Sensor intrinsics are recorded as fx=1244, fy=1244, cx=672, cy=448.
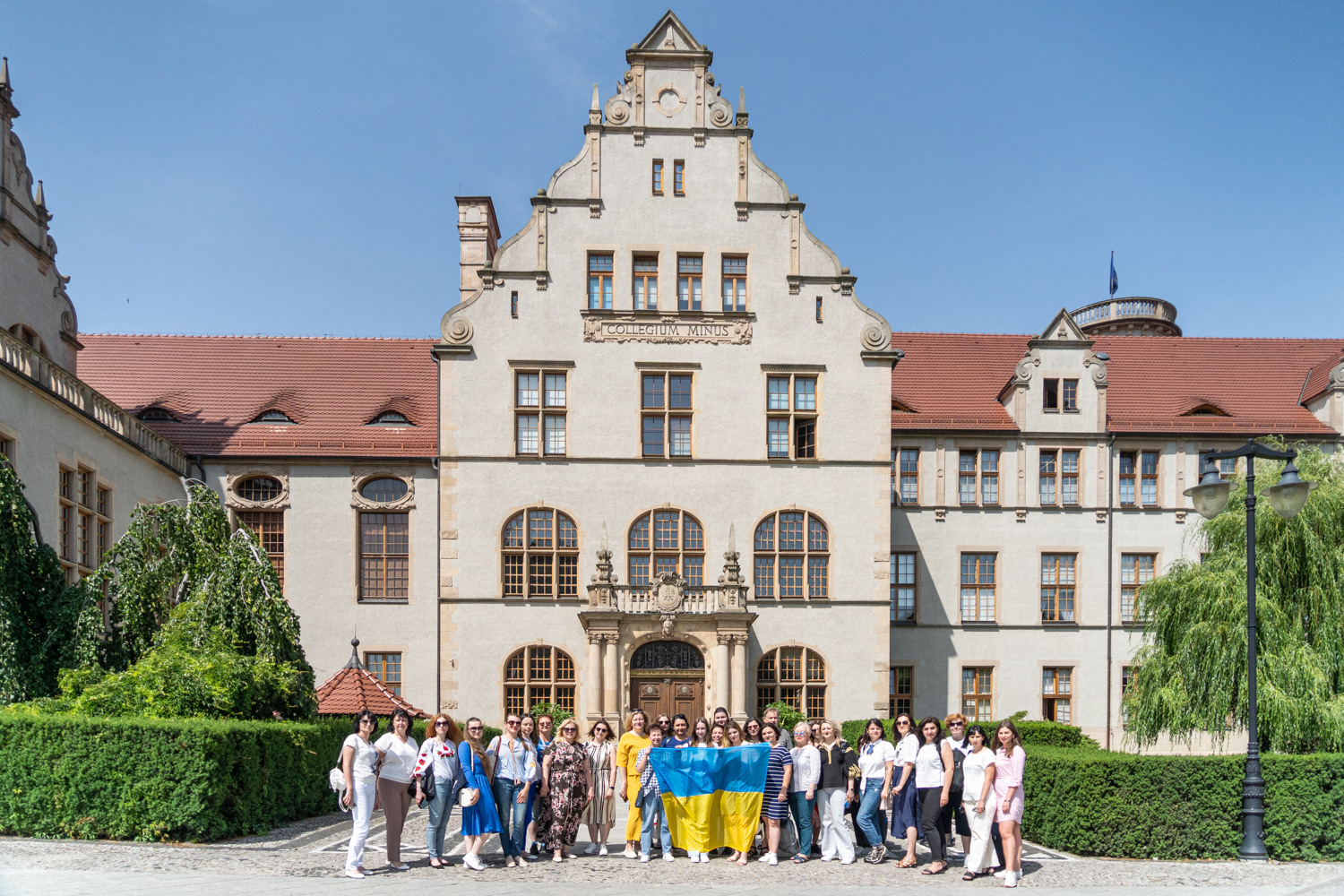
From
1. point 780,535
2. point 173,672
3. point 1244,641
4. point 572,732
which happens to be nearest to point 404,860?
point 572,732

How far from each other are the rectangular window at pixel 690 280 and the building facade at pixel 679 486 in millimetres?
67

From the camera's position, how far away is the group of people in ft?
43.1

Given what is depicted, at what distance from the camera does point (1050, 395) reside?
3234 centimetres

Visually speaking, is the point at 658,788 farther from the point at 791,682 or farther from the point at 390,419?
the point at 390,419

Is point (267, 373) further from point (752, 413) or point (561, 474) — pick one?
point (752, 413)

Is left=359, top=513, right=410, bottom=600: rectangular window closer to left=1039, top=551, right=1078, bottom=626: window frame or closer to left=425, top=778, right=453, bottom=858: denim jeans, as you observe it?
left=1039, top=551, right=1078, bottom=626: window frame

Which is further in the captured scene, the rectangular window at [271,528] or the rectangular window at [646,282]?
the rectangular window at [271,528]

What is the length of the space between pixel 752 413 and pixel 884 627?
5780 millimetres

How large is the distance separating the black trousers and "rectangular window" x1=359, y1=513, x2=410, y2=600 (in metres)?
18.5

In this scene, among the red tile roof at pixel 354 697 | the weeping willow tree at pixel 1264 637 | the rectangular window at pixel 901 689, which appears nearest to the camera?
the weeping willow tree at pixel 1264 637

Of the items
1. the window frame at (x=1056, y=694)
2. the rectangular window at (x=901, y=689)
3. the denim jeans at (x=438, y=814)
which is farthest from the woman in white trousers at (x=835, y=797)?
the window frame at (x=1056, y=694)

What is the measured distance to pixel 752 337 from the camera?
95.6 ft

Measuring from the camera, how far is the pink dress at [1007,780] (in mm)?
13164

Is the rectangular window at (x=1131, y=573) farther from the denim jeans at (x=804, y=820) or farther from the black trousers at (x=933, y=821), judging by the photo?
the denim jeans at (x=804, y=820)
